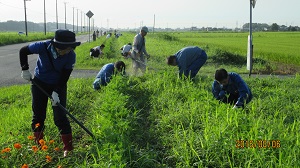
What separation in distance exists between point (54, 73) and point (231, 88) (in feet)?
9.86

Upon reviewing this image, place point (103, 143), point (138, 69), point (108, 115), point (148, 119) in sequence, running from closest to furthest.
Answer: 1. point (103, 143)
2. point (108, 115)
3. point (148, 119)
4. point (138, 69)

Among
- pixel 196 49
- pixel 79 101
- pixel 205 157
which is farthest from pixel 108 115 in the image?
pixel 196 49

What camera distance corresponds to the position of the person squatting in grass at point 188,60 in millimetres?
7414

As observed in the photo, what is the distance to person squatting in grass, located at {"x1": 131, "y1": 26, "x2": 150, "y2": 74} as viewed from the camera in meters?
9.34

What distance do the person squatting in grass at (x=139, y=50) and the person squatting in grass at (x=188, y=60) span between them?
2083mm

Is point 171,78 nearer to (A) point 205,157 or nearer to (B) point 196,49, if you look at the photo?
(B) point 196,49

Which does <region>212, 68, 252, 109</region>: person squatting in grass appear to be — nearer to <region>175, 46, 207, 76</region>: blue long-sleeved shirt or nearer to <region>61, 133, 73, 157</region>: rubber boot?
<region>175, 46, 207, 76</region>: blue long-sleeved shirt

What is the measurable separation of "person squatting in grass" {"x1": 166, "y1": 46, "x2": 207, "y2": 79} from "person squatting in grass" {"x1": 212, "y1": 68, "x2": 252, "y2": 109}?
1.99m

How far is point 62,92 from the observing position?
13.4 feet

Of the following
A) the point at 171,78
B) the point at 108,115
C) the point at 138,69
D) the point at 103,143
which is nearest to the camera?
the point at 103,143

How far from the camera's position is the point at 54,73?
405 centimetres

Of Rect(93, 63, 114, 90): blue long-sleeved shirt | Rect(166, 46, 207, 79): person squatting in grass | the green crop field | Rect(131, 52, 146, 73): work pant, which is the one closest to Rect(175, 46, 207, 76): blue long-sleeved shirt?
Rect(166, 46, 207, 79): person squatting in grass

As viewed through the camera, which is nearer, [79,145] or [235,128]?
[235,128]

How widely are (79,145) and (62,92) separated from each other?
30.5 inches
